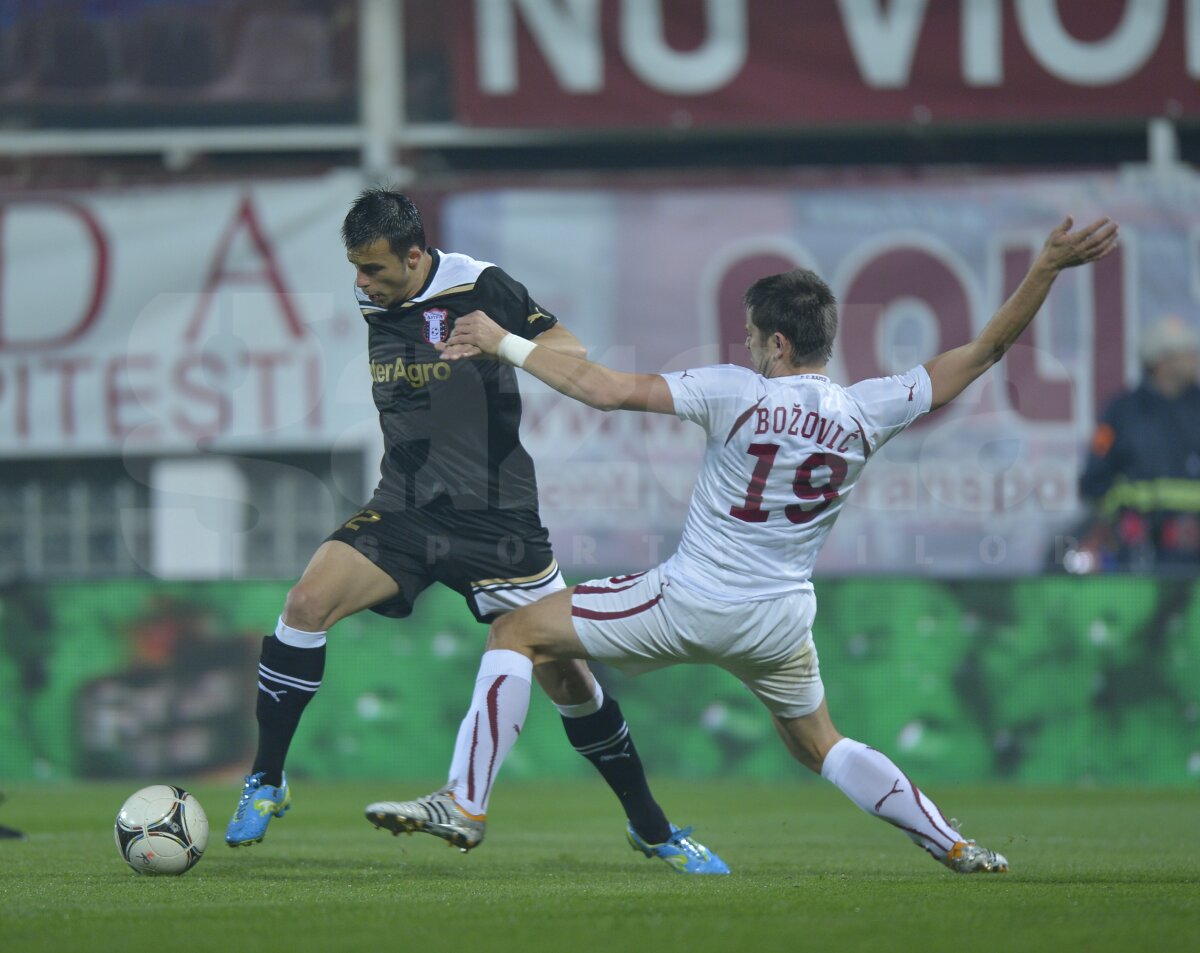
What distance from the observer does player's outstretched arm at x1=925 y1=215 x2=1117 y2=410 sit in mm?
5445

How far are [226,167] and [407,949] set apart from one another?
11687 mm

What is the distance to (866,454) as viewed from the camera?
215 inches

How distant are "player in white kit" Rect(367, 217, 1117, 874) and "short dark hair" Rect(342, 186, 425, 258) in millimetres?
894

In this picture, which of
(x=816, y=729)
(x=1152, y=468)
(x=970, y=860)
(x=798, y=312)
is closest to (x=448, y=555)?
(x=816, y=729)

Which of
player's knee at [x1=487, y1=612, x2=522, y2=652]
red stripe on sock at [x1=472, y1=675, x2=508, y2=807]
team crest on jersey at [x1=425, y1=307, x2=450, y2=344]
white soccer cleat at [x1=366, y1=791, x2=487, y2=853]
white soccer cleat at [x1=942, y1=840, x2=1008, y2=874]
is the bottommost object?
white soccer cleat at [x1=942, y1=840, x2=1008, y2=874]

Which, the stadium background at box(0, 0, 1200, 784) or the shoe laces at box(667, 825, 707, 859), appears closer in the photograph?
the shoe laces at box(667, 825, 707, 859)

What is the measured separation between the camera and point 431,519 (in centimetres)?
613

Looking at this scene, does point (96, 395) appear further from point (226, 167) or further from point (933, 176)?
point (933, 176)

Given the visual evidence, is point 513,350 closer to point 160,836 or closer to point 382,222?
point 382,222

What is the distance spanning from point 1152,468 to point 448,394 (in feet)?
25.4

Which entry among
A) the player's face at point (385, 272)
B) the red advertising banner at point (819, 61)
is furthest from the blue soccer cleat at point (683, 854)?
the red advertising banner at point (819, 61)

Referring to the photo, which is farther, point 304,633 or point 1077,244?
point 304,633

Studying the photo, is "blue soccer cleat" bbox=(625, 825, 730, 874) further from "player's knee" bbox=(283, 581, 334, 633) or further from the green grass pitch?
"player's knee" bbox=(283, 581, 334, 633)

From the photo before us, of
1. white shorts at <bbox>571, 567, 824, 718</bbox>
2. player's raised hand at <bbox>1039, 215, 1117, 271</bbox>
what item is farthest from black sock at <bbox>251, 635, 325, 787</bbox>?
player's raised hand at <bbox>1039, 215, 1117, 271</bbox>
